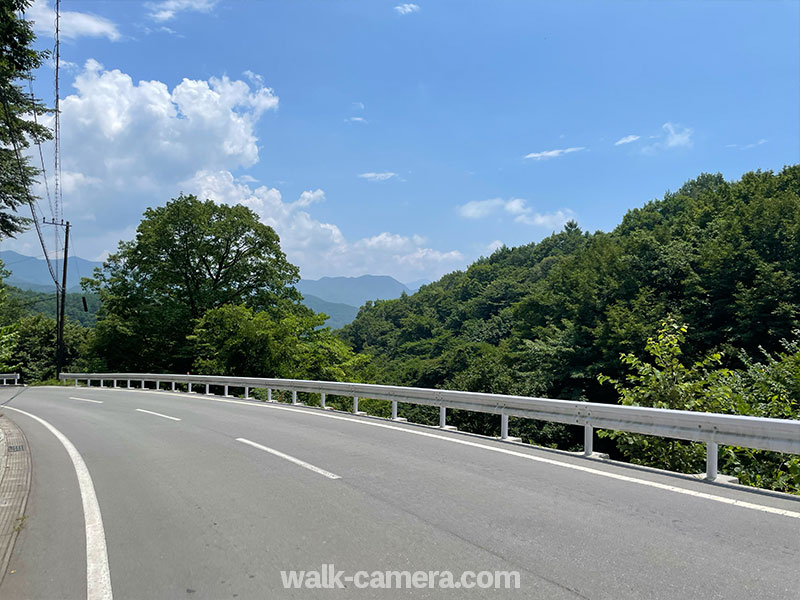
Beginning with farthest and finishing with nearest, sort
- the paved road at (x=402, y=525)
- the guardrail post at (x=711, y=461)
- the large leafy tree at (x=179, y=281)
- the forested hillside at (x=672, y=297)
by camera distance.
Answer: the large leafy tree at (x=179, y=281)
the forested hillside at (x=672, y=297)
the guardrail post at (x=711, y=461)
the paved road at (x=402, y=525)

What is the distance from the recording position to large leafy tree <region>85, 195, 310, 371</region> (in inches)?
1463

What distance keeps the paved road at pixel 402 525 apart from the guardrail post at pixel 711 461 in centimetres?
28

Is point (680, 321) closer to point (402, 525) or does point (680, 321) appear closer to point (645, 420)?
point (645, 420)

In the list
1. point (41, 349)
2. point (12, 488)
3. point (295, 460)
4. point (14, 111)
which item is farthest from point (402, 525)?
point (41, 349)

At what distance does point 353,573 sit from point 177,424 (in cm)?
992

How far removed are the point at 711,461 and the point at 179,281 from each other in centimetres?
3784

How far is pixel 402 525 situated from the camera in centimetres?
484

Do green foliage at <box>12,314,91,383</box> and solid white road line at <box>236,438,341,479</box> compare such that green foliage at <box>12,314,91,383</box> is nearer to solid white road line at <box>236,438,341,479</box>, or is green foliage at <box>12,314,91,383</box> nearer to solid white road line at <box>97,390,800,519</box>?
solid white road line at <box>236,438,341,479</box>

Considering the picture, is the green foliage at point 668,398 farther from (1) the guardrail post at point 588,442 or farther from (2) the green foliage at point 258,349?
(2) the green foliage at point 258,349

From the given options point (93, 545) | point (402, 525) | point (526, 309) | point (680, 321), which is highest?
point (526, 309)

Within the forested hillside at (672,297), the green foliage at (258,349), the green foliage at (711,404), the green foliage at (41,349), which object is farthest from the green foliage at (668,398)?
the green foliage at (41,349)

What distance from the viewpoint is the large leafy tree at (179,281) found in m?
37.2

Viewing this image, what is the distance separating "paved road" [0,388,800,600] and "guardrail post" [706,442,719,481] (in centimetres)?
28

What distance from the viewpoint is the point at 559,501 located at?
5.47 m
